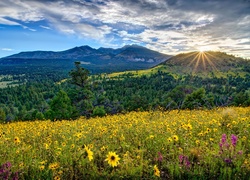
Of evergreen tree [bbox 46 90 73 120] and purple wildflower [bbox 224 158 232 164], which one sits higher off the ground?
purple wildflower [bbox 224 158 232 164]

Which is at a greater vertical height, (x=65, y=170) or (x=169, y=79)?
(x=65, y=170)

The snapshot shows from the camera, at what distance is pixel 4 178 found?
4168 mm

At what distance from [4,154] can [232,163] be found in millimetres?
5771

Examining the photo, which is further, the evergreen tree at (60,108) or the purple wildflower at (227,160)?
the evergreen tree at (60,108)

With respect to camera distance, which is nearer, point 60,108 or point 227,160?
point 227,160

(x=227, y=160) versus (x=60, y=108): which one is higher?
(x=227, y=160)

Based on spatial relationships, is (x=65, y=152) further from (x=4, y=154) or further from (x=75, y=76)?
(x=75, y=76)

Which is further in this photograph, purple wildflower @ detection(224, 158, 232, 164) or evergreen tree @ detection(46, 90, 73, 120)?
evergreen tree @ detection(46, 90, 73, 120)

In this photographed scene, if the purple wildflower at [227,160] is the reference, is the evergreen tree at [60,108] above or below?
below

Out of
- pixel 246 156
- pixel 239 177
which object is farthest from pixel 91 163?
pixel 246 156

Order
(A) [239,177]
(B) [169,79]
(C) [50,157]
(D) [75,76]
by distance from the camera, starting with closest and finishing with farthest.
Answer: (A) [239,177] → (C) [50,157] → (D) [75,76] → (B) [169,79]

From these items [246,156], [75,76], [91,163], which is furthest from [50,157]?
[75,76]

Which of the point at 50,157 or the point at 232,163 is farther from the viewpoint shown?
the point at 50,157

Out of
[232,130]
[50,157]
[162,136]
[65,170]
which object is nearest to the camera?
[65,170]
